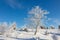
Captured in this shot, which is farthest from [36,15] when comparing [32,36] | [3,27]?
[3,27]

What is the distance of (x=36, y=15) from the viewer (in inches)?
246

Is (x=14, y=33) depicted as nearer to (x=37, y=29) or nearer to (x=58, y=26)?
A: (x=37, y=29)

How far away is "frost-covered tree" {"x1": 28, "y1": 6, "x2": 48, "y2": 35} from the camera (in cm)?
613

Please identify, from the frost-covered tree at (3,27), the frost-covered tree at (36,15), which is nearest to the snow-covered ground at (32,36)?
the frost-covered tree at (3,27)

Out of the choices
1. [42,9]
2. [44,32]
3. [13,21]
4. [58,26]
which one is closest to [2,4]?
[13,21]

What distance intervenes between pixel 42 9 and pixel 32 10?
0.46m

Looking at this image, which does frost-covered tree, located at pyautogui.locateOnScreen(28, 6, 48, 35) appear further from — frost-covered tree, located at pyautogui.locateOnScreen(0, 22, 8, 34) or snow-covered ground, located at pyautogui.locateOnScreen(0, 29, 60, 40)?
frost-covered tree, located at pyautogui.locateOnScreen(0, 22, 8, 34)

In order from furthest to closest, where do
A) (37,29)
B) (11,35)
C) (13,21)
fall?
1. (37,29)
2. (13,21)
3. (11,35)

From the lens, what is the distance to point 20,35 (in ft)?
18.4

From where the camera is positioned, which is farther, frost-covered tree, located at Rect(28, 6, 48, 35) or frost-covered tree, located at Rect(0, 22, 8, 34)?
frost-covered tree, located at Rect(28, 6, 48, 35)

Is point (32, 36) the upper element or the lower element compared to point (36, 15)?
lower

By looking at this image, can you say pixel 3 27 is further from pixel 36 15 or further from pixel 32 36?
pixel 36 15

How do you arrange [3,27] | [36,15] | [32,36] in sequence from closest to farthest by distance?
[3,27] < [32,36] < [36,15]

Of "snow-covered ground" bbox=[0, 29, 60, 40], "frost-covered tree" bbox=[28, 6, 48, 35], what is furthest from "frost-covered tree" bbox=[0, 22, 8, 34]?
"frost-covered tree" bbox=[28, 6, 48, 35]
